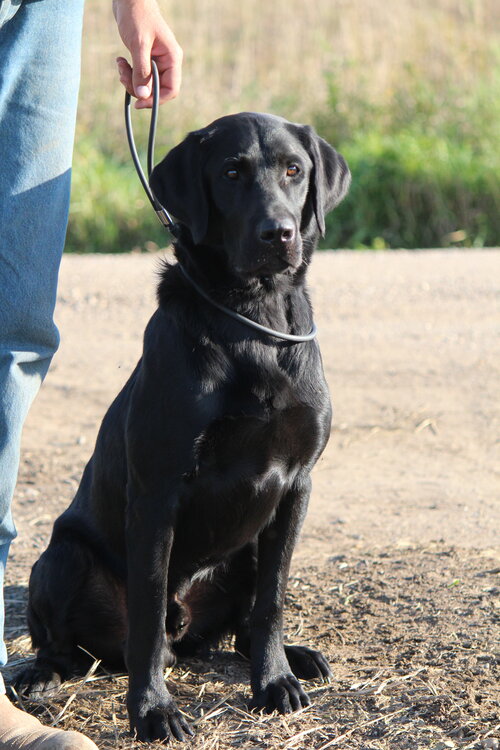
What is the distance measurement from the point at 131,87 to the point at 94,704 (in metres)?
1.65

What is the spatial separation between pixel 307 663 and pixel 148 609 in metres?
0.55

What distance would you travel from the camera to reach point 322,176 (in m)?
2.79

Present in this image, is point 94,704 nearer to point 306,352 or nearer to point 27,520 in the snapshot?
point 306,352

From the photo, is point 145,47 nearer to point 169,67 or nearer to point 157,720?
point 169,67

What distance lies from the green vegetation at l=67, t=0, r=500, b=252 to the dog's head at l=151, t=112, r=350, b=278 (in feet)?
23.3

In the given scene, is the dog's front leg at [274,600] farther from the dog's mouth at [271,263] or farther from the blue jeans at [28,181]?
the blue jeans at [28,181]

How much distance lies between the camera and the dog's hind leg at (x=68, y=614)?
274 cm

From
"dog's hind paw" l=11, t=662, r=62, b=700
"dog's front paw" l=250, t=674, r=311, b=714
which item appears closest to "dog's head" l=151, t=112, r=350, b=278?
"dog's front paw" l=250, t=674, r=311, b=714

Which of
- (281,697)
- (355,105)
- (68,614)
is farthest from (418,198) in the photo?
(281,697)

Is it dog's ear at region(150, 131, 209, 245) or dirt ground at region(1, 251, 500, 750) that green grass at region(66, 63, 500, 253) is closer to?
dirt ground at region(1, 251, 500, 750)

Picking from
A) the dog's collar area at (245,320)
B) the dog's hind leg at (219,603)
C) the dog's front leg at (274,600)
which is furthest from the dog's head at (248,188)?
the dog's hind leg at (219,603)

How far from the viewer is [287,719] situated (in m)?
2.51

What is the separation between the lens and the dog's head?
2.57 metres

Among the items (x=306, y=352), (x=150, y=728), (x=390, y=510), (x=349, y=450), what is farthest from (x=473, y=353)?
(x=150, y=728)
